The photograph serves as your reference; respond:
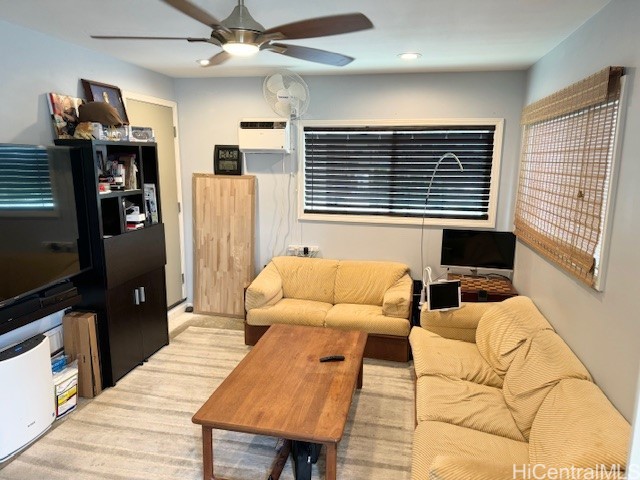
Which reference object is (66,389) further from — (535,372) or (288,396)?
(535,372)

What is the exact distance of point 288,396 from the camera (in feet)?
7.39

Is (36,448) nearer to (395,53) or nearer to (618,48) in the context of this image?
(395,53)

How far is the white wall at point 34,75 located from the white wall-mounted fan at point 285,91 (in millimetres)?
1359

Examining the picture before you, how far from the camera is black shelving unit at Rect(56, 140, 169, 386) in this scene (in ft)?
9.66

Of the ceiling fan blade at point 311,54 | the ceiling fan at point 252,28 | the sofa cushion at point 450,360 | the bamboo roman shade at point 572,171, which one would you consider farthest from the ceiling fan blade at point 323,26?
the sofa cushion at point 450,360

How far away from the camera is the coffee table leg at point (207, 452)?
83.4 inches

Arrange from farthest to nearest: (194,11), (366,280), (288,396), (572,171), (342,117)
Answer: (342,117), (366,280), (572,171), (288,396), (194,11)

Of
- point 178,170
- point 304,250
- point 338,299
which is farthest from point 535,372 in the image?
point 178,170

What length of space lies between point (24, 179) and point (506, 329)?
120 inches

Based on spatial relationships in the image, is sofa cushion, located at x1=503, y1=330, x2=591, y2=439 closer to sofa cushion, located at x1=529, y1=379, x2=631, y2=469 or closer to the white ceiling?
sofa cushion, located at x1=529, y1=379, x2=631, y2=469

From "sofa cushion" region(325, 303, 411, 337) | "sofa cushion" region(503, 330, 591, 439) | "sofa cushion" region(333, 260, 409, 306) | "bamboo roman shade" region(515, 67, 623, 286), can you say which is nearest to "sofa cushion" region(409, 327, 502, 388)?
"sofa cushion" region(503, 330, 591, 439)

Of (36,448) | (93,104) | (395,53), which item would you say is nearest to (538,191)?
(395,53)

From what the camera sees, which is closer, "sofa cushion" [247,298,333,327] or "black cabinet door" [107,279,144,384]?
"black cabinet door" [107,279,144,384]

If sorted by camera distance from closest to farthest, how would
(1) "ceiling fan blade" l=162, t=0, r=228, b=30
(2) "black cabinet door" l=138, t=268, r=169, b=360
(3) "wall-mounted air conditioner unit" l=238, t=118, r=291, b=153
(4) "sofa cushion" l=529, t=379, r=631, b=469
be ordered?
(4) "sofa cushion" l=529, t=379, r=631, b=469 → (1) "ceiling fan blade" l=162, t=0, r=228, b=30 → (2) "black cabinet door" l=138, t=268, r=169, b=360 → (3) "wall-mounted air conditioner unit" l=238, t=118, r=291, b=153
